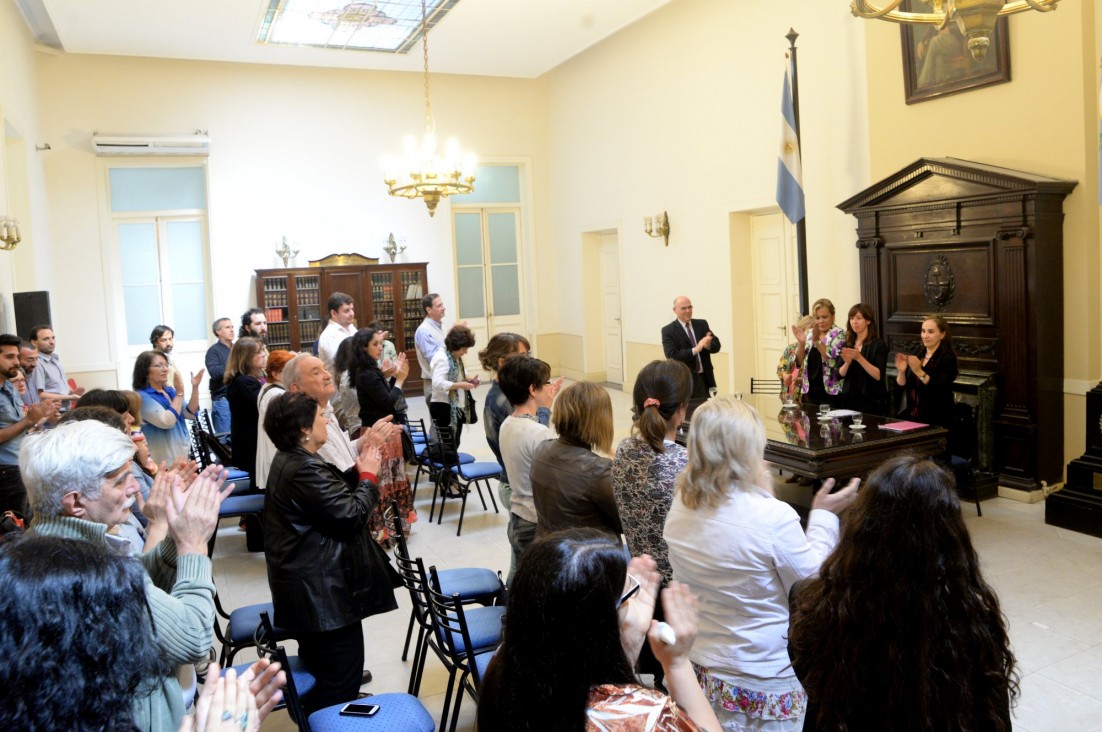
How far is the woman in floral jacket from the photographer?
6.61 m

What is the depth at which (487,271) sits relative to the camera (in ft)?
47.8

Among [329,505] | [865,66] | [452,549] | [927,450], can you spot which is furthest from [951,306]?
[329,505]

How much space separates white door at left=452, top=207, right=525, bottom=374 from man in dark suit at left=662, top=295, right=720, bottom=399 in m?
6.45

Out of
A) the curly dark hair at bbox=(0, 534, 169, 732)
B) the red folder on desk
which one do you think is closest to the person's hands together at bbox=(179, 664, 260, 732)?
the curly dark hair at bbox=(0, 534, 169, 732)

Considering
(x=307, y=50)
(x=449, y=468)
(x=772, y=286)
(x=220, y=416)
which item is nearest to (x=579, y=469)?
(x=449, y=468)

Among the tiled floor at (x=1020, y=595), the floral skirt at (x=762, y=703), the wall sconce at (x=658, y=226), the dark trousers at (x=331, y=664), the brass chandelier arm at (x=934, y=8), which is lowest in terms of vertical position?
the tiled floor at (x=1020, y=595)

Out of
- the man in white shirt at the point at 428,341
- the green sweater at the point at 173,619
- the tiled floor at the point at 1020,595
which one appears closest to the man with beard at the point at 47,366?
the tiled floor at the point at 1020,595

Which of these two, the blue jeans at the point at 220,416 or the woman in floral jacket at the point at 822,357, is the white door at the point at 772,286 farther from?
the blue jeans at the point at 220,416

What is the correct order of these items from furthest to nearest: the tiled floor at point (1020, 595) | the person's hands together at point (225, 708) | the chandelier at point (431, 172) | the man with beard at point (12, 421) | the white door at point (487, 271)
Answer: the white door at point (487, 271) → the chandelier at point (431, 172) → the man with beard at point (12, 421) → the tiled floor at point (1020, 595) → the person's hands together at point (225, 708)

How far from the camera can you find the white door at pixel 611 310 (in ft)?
43.4

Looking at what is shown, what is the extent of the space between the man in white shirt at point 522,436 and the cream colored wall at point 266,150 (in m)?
9.77

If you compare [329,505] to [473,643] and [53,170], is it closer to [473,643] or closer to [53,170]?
[473,643]

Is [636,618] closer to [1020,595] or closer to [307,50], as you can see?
[1020,595]

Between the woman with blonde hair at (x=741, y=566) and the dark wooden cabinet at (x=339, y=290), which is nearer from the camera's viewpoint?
the woman with blonde hair at (x=741, y=566)
